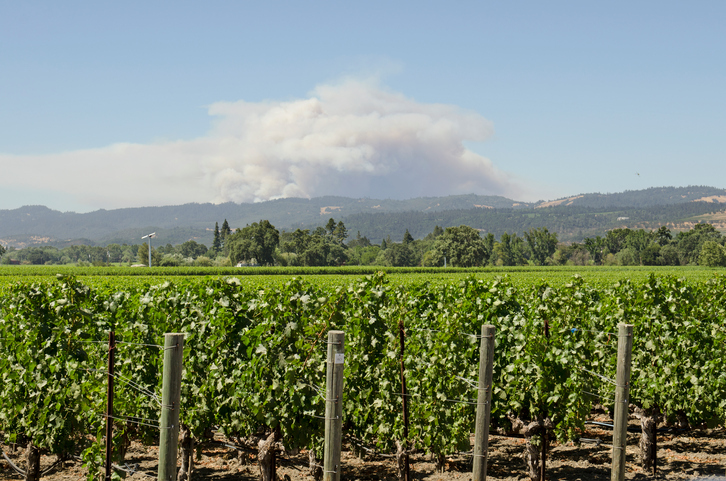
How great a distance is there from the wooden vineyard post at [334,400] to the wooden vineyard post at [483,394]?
4.51 ft

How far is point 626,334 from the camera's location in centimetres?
543

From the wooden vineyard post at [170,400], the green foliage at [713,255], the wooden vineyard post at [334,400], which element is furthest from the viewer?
the green foliage at [713,255]

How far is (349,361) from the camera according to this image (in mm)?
7121

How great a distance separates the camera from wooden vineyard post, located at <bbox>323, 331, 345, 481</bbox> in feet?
16.2

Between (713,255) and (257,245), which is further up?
(713,255)

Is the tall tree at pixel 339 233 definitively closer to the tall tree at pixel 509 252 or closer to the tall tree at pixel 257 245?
the tall tree at pixel 509 252

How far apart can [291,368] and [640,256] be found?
144m

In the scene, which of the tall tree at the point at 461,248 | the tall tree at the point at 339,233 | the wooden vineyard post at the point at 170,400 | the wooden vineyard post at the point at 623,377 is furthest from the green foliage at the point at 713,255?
the wooden vineyard post at the point at 170,400

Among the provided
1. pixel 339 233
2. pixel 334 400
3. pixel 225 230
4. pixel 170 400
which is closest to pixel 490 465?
pixel 334 400

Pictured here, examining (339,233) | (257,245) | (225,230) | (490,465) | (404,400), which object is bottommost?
(490,465)

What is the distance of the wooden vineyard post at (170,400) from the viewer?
4.39 meters

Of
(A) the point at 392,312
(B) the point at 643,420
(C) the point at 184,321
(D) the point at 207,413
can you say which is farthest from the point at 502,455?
(C) the point at 184,321

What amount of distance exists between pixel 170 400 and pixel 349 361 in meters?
3.05

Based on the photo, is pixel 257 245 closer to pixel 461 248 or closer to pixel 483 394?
pixel 461 248
